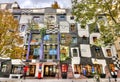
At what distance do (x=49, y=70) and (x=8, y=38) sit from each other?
415 inches

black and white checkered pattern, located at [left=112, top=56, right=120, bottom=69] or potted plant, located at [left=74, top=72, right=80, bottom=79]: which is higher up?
black and white checkered pattern, located at [left=112, top=56, right=120, bottom=69]

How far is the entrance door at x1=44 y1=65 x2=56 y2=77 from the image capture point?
26597mm

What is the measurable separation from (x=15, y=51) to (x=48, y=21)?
44.7 ft

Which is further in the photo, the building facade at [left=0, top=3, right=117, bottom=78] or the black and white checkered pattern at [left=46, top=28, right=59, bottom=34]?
the black and white checkered pattern at [left=46, top=28, right=59, bottom=34]

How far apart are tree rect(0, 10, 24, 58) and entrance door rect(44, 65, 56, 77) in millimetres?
8932

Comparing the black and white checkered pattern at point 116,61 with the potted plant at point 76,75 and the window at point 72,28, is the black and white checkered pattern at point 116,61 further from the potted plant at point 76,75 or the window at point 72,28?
the window at point 72,28

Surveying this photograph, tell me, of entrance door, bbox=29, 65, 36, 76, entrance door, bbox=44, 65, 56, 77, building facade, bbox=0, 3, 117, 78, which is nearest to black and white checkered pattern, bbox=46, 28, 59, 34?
building facade, bbox=0, 3, 117, 78

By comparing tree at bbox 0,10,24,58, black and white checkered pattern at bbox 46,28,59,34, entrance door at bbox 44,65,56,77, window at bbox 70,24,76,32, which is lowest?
entrance door at bbox 44,65,56,77

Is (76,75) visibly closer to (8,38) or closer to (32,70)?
(32,70)

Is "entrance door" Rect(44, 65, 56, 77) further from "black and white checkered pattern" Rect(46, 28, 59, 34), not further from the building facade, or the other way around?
"black and white checkered pattern" Rect(46, 28, 59, 34)

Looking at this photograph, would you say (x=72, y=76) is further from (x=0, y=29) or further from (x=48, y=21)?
(x=0, y=29)

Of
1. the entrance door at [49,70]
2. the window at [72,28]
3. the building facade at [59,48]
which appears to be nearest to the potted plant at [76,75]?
the building facade at [59,48]

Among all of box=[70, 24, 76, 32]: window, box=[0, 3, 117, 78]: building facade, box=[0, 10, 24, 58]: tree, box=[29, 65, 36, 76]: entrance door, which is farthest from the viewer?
box=[70, 24, 76, 32]: window

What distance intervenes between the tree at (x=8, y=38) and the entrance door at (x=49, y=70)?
8932 millimetres
